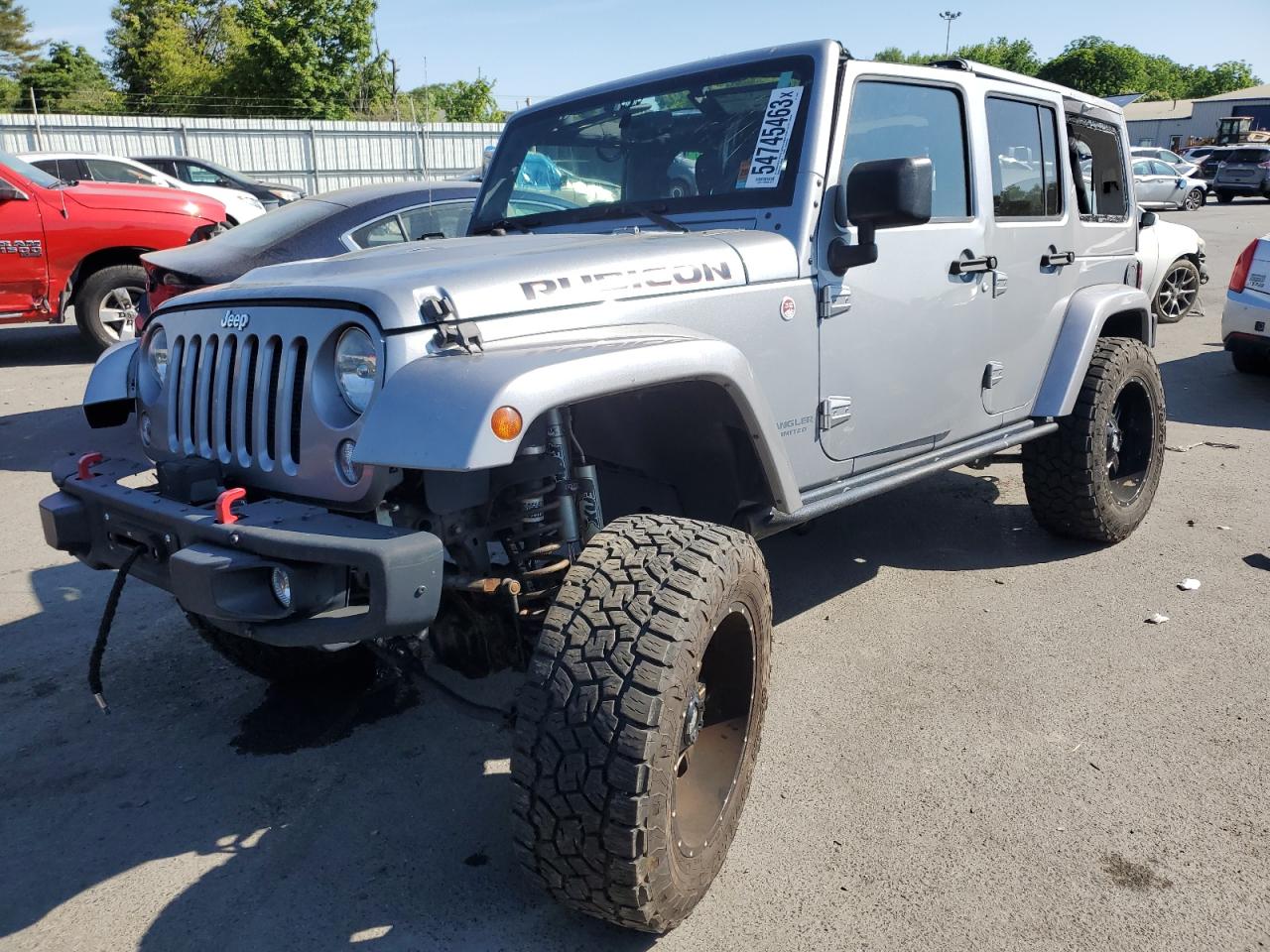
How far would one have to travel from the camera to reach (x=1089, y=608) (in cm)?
415

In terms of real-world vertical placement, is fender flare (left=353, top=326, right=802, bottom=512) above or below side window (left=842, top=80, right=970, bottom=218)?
below

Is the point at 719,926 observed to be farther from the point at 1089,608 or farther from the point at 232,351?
the point at 1089,608

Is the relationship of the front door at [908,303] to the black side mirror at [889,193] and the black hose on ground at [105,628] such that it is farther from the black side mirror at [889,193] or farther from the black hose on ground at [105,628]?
the black hose on ground at [105,628]

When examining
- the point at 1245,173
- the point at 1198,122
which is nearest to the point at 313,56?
the point at 1245,173

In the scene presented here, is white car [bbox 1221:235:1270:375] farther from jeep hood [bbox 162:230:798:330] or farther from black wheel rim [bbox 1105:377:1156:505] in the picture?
jeep hood [bbox 162:230:798:330]

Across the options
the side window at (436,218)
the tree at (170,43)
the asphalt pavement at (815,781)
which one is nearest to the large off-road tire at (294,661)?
the asphalt pavement at (815,781)

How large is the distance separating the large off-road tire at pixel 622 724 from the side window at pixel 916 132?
1.59 meters

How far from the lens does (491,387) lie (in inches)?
81.9

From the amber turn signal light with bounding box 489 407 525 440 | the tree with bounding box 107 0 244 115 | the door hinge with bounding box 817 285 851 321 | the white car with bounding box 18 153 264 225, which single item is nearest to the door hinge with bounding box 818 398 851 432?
the door hinge with bounding box 817 285 851 321

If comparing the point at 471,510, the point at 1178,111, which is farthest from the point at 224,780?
the point at 1178,111

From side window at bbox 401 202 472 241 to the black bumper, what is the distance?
454 centimetres

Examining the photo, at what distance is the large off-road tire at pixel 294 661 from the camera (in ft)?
11.2

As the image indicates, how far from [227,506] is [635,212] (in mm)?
1757

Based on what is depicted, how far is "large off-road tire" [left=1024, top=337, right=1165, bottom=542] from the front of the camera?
4.44 metres
